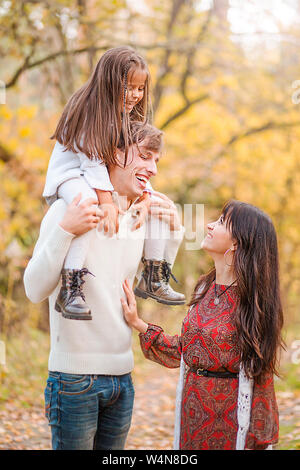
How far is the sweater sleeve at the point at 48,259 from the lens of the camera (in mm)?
1796

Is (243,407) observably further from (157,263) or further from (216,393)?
(157,263)

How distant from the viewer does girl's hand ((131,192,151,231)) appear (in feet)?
6.64

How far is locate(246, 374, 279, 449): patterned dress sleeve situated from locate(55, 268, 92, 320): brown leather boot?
2.46 feet

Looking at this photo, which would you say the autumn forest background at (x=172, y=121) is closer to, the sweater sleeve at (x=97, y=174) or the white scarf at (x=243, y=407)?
the white scarf at (x=243, y=407)

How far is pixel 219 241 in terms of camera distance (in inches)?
85.5

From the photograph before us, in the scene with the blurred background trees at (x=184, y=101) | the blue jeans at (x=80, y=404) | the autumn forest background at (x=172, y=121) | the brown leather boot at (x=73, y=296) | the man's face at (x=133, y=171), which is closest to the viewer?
the brown leather boot at (x=73, y=296)

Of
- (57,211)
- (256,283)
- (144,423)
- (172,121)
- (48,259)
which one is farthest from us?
(172,121)

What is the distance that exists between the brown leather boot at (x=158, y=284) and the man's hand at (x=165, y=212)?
0.54ft

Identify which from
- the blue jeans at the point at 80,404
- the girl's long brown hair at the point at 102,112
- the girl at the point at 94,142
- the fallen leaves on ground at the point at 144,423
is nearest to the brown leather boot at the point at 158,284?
the girl at the point at 94,142

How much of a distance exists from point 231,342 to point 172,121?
18.6ft

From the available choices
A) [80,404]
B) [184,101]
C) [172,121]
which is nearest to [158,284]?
[80,404]

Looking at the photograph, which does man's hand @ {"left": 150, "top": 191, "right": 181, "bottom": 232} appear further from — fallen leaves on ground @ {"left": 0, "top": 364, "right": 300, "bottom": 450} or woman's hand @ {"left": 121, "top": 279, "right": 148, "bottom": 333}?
fallen leaves on ground @ {"left": 0, "top": 364, "right": 300, "bottom": 450}

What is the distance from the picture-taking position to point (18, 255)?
6160 mm
